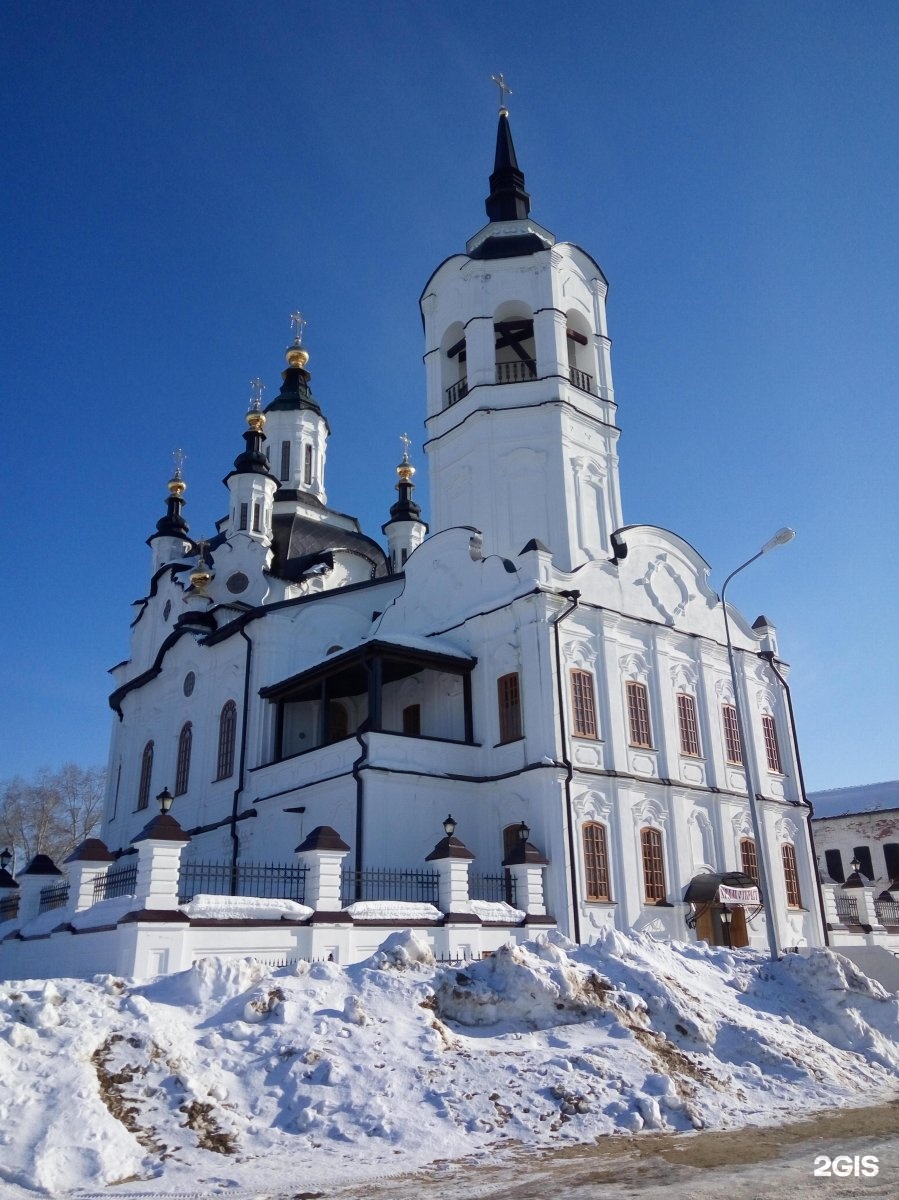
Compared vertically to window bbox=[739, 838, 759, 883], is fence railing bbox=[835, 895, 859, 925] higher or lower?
lower

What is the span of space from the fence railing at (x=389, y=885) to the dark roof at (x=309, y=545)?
1277 cm

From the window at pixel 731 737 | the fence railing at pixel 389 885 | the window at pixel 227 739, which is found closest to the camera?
the fence railing at pixel 389 885

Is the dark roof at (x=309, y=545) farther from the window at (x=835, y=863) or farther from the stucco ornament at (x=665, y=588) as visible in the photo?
the window at (x=835, y=863)

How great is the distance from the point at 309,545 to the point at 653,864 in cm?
1535

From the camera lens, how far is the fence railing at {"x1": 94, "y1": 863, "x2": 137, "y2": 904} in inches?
586

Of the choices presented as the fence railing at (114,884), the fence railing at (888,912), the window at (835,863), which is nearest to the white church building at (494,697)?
the fence railing at (114,884)

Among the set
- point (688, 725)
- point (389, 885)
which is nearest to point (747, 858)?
point (688, 725)

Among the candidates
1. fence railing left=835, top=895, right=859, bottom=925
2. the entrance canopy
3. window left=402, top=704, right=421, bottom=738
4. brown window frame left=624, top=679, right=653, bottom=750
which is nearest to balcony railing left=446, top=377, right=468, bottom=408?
window left=402, top=704, right=421, bottom=738

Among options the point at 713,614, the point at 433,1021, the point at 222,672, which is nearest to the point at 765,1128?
the point at 433,1021

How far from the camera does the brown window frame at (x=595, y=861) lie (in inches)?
765

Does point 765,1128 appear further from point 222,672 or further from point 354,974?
point 222,672

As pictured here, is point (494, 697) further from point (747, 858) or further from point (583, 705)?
point (747, 858)

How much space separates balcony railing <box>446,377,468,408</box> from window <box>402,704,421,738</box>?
790 centimetres

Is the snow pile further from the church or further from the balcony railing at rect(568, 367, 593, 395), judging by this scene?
the balcony railing at rect(568, 367, 593, 395)
